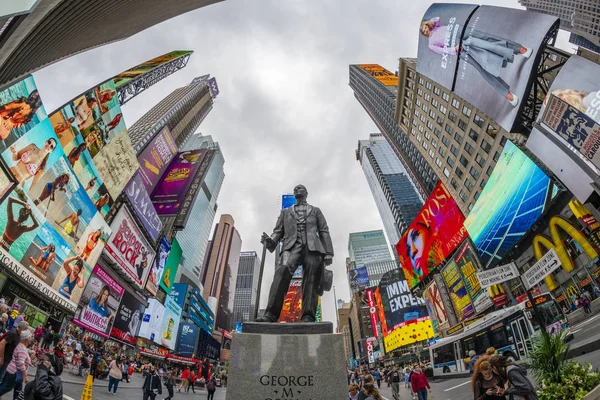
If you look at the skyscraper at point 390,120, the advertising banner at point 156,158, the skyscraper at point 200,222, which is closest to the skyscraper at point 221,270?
the skyscraper at point 200,222

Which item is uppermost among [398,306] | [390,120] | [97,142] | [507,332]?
[390,120]

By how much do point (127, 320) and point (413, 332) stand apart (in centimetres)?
5498

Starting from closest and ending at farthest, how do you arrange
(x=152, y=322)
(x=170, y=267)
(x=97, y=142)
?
(x=97, y=142) → (x=152, y=322) → (x=170, y=267)

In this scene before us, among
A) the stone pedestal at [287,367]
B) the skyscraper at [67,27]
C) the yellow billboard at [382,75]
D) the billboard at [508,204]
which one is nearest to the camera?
the stone pedestal at [287,367]

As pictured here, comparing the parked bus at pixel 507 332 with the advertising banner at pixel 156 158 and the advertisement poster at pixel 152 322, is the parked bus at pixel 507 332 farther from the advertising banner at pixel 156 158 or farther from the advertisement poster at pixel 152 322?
the advertisement poster at pixel 152 322

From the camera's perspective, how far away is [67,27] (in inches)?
636

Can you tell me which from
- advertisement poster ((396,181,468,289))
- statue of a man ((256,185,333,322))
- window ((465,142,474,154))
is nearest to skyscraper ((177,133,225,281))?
advertisement poster ((396,181,468,289))

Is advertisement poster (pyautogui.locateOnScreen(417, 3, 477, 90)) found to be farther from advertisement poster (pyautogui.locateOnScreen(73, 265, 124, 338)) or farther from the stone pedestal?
advertisement poster (pyautogui.locateOnScreen(73, 265, 124, 338))

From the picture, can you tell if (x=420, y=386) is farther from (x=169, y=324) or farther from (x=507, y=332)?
(x=169, y=324)

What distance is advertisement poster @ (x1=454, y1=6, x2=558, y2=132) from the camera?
65.4 ft

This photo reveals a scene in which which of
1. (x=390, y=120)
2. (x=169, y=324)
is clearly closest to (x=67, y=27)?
(x=169, y=324)

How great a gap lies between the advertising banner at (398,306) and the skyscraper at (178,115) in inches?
2607

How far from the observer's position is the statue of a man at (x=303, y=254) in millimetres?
4684

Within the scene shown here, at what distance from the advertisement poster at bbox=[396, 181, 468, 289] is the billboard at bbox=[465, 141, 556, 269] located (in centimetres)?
548
